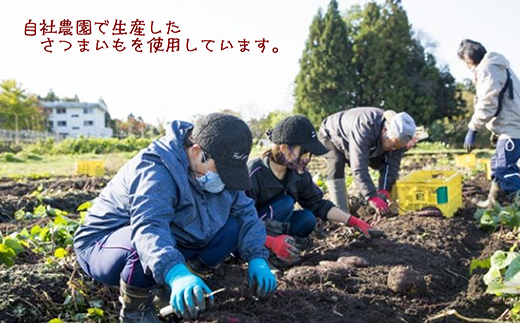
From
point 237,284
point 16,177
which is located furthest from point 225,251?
point 16,177

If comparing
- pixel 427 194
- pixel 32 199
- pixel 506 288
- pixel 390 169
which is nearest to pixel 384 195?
pixel 390 169

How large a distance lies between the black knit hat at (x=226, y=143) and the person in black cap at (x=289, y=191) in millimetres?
922

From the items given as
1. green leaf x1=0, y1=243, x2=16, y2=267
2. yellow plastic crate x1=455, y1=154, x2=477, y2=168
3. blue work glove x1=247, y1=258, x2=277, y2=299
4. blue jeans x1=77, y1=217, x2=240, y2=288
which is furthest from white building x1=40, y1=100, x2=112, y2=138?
blue work glove x1=247, y1=258, x2=277, y2=299

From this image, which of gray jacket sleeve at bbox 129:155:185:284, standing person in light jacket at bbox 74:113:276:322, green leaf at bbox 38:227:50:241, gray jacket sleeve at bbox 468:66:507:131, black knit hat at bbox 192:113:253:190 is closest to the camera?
gray jacket sleeve at bbox 129:155:185:284

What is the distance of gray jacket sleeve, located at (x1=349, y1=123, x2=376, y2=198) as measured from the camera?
4.47 metres

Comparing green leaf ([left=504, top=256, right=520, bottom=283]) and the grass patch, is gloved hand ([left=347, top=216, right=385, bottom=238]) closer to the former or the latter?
green leaf ([left=504, top=256, right=520, bottom=283])

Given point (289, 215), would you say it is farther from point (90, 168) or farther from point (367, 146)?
point (90, 168)

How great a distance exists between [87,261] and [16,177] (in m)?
9.83

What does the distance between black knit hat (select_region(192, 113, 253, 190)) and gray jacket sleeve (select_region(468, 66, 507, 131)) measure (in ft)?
12.5

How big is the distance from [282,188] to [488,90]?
289 centimetres

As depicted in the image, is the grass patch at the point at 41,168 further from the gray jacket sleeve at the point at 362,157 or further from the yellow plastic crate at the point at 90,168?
the gray jacket sleeve at the point at 362,157

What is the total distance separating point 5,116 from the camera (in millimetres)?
40531

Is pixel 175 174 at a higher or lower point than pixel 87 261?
higher

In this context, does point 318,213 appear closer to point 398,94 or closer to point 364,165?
point 364,165
